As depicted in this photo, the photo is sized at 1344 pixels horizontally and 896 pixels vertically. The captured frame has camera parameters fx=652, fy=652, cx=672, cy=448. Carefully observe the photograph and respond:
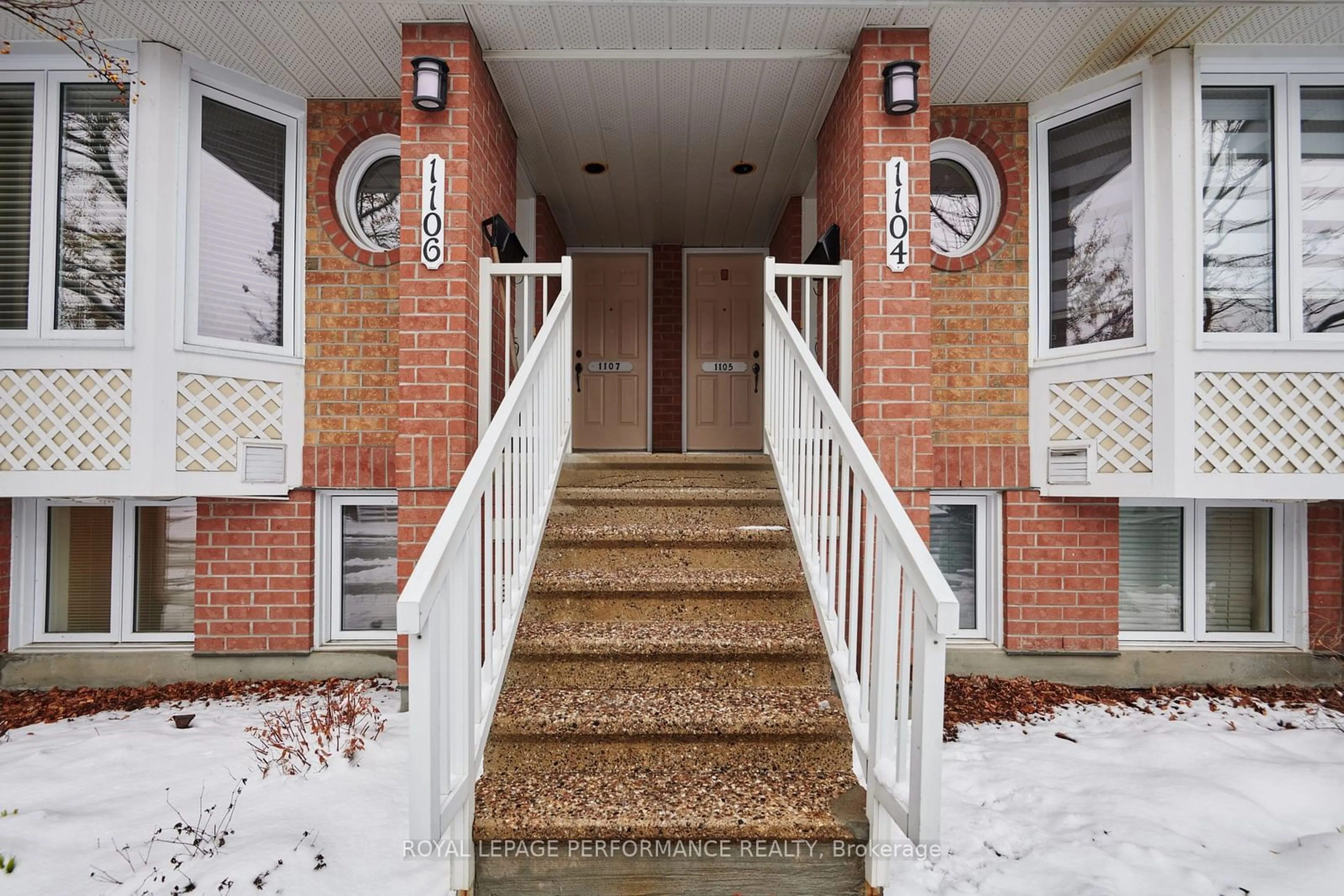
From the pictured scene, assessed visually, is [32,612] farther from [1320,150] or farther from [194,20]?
[1320,150]

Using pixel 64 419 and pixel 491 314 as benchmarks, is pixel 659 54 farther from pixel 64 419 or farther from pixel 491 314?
pixel 64 419

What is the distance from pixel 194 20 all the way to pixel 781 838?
13.1 ft

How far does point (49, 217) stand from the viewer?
3121 millimetres

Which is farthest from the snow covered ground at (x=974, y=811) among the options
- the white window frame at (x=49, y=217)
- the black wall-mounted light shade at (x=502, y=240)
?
the black wall-mounted light shade at (x=502, y=240)

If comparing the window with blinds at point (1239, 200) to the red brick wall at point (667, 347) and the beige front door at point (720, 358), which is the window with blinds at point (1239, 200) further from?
the red brick wall at point (667, 347)

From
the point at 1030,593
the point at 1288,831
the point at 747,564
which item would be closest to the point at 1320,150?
the point at 1030,593

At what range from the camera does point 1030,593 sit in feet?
11.6

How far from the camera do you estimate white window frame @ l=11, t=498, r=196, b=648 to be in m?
3.58

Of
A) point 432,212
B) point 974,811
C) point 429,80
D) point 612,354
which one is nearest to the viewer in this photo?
point 974,811

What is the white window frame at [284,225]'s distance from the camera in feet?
10.5

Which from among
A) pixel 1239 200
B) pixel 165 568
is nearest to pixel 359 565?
pixel 165 568

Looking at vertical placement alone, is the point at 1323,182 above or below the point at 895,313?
above

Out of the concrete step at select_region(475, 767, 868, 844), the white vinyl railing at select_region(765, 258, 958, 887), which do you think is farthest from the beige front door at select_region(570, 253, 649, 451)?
the concrete step at select_region(475, 767, 868, 844)

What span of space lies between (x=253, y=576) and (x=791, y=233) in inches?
167
